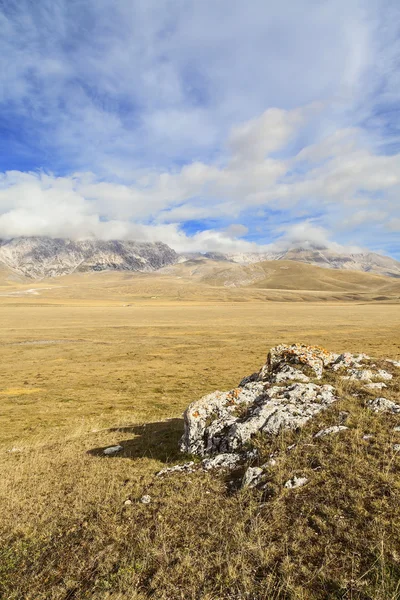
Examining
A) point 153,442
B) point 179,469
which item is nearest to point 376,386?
point 179,469

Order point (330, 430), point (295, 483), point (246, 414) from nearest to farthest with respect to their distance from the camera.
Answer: point (295, 483) < point (330, 430) < point (246, 414)

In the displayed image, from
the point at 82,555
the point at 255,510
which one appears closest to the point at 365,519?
the point at 255,510

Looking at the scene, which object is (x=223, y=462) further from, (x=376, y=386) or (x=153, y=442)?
(x=376, y=386)

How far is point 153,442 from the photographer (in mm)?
12977

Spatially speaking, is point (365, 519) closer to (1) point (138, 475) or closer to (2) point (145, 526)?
(2) point (145, 526)

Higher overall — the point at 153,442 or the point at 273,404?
the point at 273,404

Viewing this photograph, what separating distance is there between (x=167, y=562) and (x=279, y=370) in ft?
31.9

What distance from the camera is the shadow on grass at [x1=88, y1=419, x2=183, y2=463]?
37.7 feet

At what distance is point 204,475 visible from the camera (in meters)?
8.97

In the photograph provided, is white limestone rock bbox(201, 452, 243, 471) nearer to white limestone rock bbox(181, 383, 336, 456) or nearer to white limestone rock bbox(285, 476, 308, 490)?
white limestone rock bbox(181, 383, 336, 456)

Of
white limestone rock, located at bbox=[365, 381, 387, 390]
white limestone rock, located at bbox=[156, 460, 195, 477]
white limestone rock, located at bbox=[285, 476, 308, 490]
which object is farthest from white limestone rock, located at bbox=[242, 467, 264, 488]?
white limestone rock, located at bbox=[365, 381, 387, 390]

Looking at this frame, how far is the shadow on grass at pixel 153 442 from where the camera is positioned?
11.5 m

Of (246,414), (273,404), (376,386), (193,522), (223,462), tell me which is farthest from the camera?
(376,386)

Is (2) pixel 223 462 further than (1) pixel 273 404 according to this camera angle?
No
